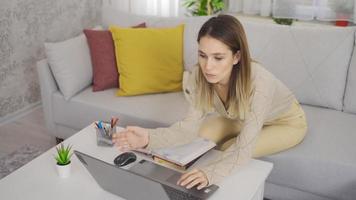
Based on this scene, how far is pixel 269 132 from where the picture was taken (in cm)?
180

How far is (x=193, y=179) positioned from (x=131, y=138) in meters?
0.35

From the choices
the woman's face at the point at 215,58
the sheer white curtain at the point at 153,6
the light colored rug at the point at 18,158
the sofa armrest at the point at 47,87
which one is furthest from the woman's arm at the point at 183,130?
the sheer white curtain at the point at 153,6

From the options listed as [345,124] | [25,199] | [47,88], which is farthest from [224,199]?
[47,88]

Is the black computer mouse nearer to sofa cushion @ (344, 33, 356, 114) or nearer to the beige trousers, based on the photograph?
the beige trousers

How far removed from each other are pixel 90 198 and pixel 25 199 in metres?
0.20

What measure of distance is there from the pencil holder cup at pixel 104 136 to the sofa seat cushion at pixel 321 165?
66 cm

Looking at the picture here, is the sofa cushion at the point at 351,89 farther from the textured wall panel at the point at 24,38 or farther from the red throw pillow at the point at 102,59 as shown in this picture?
the textured wall panel at the point at 24,38

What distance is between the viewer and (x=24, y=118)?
9.58 ft

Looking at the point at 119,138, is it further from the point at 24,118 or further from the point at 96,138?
the point at 24,118

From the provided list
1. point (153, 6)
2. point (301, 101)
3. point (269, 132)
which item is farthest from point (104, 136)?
point (153, 6)

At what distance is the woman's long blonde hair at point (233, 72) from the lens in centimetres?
146

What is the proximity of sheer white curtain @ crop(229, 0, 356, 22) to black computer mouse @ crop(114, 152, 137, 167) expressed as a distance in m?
2.00

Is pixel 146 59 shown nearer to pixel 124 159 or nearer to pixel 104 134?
pixel 104 134

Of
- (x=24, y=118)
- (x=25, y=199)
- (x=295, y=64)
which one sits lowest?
(x=24, y=118)
